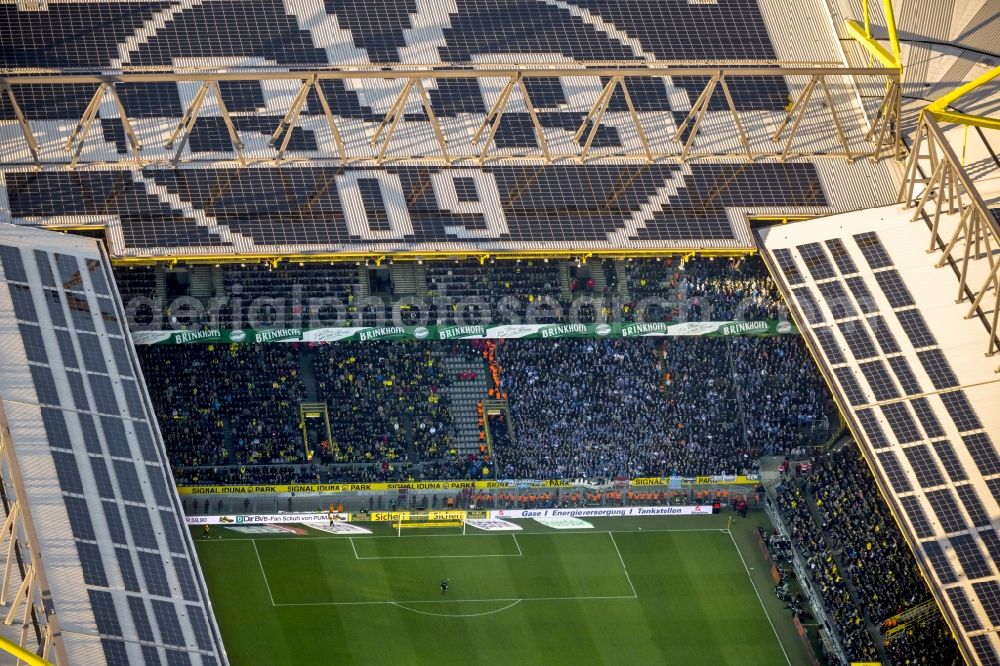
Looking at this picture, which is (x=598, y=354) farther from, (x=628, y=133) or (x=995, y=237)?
(x=995, y=237)

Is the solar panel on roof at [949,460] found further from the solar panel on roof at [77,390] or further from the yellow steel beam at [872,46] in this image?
the solar panel on roof at [77,390]

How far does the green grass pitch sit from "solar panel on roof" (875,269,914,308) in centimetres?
1410

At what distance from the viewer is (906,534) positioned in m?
77.3

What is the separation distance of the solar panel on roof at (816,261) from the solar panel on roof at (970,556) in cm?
1484

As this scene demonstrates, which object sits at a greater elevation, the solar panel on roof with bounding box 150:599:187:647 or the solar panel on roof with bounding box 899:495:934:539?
the solar panel on roof with bounding box 150:599:187:647

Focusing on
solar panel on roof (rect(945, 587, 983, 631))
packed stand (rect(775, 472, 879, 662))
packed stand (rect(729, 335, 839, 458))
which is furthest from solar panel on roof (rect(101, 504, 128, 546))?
solar panel on roof (rect(945, 587, 983, 631))

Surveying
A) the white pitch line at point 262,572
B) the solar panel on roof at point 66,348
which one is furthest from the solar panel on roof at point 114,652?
the solar panel on roof at point 66,348

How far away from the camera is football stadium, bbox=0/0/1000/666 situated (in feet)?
256

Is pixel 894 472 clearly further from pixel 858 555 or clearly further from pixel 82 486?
pixel 82 486

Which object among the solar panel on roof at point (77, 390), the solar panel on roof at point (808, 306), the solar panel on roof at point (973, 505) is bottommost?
the solar panel on roof at point (973, 505)

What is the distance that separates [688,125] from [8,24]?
33.8 meters

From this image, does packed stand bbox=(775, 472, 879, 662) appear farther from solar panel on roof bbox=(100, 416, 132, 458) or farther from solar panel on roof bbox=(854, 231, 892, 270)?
solar panel on roof bbox=(100, 416, 132, 458)

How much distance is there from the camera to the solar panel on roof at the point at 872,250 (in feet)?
273

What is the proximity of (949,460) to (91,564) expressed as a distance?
38.5 m
